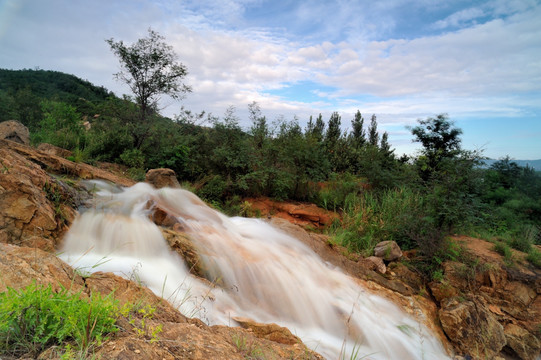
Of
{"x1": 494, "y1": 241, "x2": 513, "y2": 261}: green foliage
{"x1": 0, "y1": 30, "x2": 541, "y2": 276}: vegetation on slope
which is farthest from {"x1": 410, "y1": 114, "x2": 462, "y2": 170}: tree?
{"x1": 494, "y1": 241, "x2": 513, "y2": 261}: green foliage

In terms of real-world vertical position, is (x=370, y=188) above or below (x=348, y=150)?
below

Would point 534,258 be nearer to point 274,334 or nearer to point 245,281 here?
point 245,281

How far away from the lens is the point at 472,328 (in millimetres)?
5055

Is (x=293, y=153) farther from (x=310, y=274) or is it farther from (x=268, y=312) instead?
(x=268, y=312)

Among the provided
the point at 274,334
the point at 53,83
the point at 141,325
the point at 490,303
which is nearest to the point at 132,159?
the point at 274,334

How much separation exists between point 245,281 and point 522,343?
5417 millimetres

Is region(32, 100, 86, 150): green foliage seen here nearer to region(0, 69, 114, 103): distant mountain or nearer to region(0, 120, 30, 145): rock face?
region(0, 120, 30, 145): rock face

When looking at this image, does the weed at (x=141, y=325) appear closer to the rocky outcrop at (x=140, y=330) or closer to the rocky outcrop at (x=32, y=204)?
the rocky outcrop at (x=140, y=330)

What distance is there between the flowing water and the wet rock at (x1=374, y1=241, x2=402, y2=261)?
4.57ft

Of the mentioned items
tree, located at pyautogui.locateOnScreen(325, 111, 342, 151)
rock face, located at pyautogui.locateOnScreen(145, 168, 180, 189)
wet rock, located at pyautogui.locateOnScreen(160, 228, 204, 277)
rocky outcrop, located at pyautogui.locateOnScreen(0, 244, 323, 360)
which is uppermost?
tree, located at pyautogui.locateOnScreen(325, 111, 342, 151)

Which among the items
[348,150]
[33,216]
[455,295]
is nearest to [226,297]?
[33,216]

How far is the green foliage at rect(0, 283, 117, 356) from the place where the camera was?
4.72 ft

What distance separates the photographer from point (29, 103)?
22.1m

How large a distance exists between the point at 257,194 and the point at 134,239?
6164 millimetres
